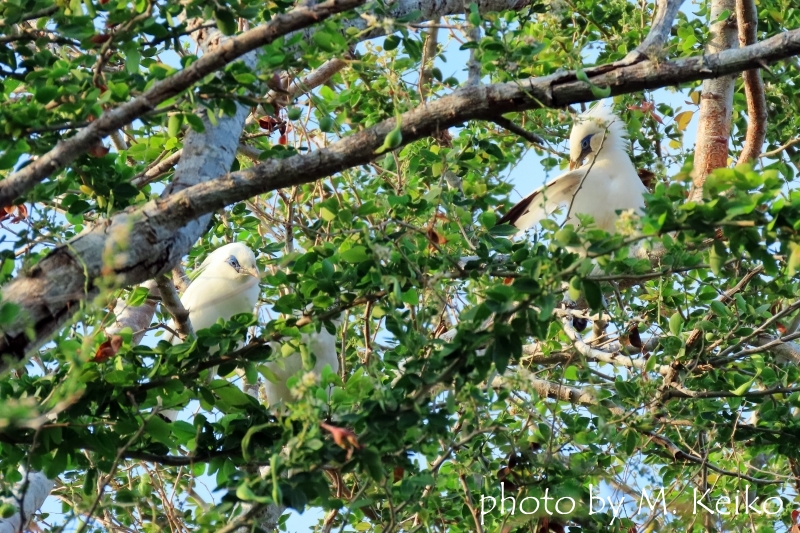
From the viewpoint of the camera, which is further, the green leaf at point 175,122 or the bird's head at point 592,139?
the bird's head at point 592,139

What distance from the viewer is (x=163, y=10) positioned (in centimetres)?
239

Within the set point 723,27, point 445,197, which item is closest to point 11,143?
point 445,197

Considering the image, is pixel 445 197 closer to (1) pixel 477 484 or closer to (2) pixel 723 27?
(1) pixel 477 484

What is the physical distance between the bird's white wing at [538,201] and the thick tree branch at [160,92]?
2.47 m

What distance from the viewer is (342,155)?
243 centimetres

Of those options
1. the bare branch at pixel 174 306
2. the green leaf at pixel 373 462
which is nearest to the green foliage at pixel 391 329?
the green leaf at pixel 373 462

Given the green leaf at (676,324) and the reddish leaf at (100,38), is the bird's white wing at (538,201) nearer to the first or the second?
the green leaf at (676,324)

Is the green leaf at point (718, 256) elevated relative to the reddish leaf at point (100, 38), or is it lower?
lower

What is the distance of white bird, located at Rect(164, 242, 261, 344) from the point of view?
459cm

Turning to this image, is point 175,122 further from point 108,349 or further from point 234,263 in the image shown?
point 234,263

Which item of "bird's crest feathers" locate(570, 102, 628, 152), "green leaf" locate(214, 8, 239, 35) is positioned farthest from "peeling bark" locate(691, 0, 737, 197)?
"green leaf" locate(214, 8, 239, 35)

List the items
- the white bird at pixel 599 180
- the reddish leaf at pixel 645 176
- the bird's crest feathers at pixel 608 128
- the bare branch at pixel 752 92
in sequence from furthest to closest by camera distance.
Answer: the reddish leaf at pixel 645 176
the white bird at pixel 599 180
the bird's crest feathers at pixel 608 128
the bare branch at pixel 752 92

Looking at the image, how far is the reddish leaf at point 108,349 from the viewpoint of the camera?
269 cm

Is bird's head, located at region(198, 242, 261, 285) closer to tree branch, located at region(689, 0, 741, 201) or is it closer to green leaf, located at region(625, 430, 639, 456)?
green leaf, located at region(625, 430, 639, 456)
